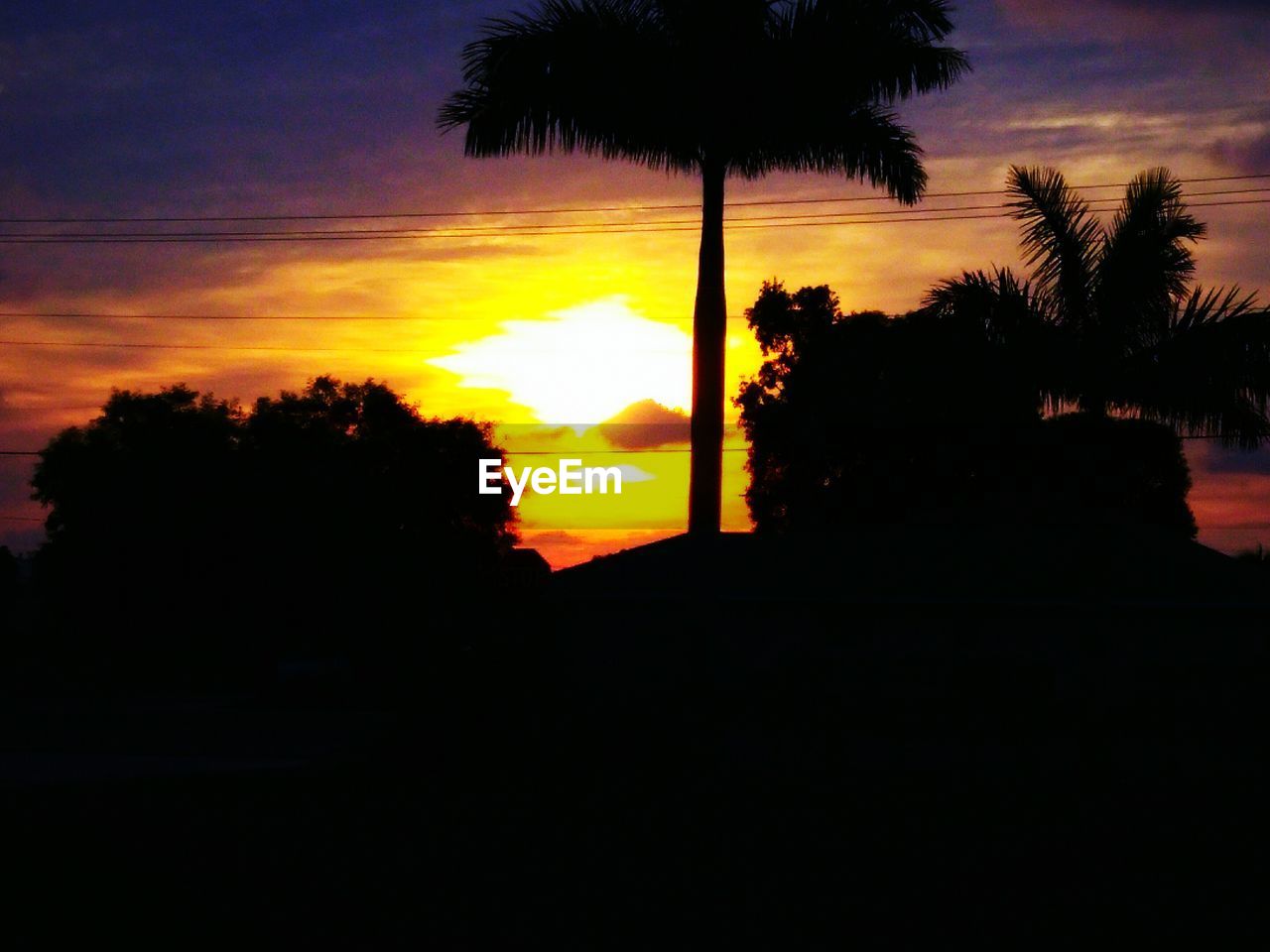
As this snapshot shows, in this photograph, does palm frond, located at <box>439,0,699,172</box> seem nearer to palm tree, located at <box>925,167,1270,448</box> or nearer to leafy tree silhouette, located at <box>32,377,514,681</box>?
palm tree, located at <box>925,167,1270,448</box>

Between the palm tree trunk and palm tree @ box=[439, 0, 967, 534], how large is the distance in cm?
2

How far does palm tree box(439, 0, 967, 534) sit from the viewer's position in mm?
22250

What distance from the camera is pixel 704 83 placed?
22.3 meters

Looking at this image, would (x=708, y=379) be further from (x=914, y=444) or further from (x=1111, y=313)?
(x=914, y=444)

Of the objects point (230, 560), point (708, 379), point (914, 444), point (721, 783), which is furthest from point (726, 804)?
point (230, 560)

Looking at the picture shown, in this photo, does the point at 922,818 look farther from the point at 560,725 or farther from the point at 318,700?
the point at 318,700

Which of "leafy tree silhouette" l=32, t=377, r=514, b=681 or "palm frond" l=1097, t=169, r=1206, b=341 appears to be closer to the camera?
"palm frond" l=1097, t=169, r=1206, b=341

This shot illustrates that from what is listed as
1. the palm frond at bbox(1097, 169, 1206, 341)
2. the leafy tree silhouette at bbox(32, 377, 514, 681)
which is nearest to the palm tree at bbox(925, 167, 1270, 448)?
the palm frond at bbox(1097, 169, 1206, 341)

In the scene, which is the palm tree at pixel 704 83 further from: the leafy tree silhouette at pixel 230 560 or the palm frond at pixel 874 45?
the leafy tree silhouette at pixel 230 560

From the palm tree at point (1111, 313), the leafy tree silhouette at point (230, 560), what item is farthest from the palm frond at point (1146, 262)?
the leafy tree silhouette at point (230, 560)

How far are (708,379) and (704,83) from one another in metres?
4.52

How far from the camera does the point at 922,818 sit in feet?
50.9

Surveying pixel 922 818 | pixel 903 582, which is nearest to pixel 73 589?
pixel 903 582

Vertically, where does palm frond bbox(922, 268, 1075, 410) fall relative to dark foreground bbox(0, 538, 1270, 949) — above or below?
above
